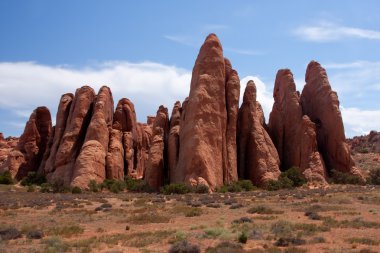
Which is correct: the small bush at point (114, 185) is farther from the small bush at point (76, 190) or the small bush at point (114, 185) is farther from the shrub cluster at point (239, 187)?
the shrub cluster at point (239, 187)

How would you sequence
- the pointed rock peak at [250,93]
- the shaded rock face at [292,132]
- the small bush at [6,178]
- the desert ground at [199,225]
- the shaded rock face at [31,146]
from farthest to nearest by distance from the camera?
1. the shaded rock face at [31,146]
2. the small bush at [6,178]
3. the pointed rock peak at [250,93]
4. the shaded rock face at [292,132]
5. the desert ground at [199,225]

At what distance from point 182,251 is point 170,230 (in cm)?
421

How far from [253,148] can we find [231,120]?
3.16 meters

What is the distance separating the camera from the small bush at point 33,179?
45.1 metres

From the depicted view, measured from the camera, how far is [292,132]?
4466cm

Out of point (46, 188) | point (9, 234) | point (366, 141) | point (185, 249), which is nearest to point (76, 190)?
point (46, 188)

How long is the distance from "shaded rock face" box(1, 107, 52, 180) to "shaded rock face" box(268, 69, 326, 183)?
24.3 m

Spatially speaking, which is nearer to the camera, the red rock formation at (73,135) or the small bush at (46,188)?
the small bush at (46,188)

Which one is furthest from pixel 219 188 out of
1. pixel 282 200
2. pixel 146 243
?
pixel 146 243

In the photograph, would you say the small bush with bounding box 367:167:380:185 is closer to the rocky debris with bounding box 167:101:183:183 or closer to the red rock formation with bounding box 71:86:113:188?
the rocky debris with bounding box 167:101:183:183

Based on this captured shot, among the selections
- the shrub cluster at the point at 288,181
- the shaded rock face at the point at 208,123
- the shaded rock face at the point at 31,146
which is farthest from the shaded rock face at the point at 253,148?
the shaded rock face at the point at 31,146

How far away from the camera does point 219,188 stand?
119 ft

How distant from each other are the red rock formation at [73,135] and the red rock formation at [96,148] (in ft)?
4.47

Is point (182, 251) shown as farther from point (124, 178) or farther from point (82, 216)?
point (124, 178)
